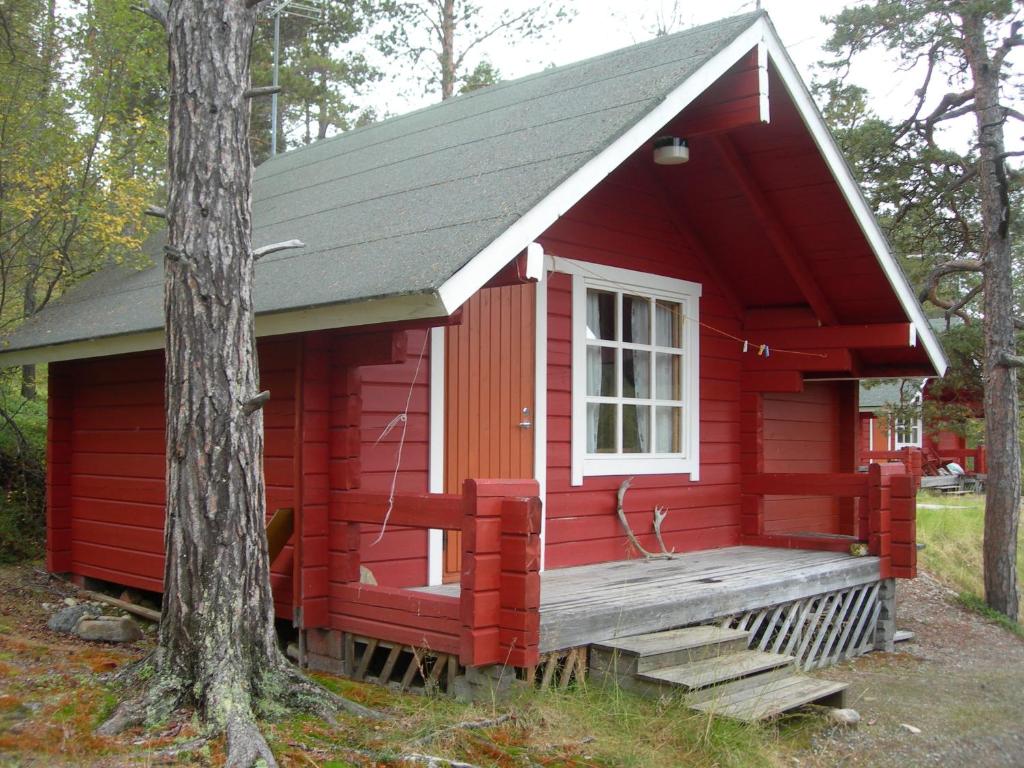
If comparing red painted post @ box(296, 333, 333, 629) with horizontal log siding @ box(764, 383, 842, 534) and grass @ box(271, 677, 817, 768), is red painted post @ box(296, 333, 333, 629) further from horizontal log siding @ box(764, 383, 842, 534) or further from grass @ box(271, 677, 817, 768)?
horizontal log siding @ box(764, 383, 842, 534)

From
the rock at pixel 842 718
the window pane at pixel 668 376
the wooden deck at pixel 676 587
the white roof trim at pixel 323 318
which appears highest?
the white roof trim at pixel 323 318

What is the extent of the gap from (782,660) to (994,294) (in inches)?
252

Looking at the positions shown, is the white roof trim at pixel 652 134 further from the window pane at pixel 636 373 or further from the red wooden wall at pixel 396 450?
the window pane at pixel 636 373

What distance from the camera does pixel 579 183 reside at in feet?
17.1

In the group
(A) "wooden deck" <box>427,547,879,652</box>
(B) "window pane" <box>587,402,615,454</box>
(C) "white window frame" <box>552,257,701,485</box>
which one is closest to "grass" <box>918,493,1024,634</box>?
(A) "wooden deck" <box>427,547,879,652</box>

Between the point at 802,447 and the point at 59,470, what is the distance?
6.39m

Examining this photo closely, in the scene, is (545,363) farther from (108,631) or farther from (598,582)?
(108,631)

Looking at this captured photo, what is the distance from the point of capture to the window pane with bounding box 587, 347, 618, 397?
24.2 ft

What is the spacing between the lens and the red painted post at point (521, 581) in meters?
4.65

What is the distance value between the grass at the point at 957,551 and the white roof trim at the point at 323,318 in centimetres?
793

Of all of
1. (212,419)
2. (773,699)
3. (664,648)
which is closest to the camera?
(212,419)

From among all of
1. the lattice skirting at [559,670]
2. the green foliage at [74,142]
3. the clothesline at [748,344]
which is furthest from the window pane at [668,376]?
the green foliage at [74,142]

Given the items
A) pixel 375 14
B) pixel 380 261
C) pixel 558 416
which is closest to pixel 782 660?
pixel 558 416

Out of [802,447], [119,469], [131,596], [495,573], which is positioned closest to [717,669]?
[495,573]
